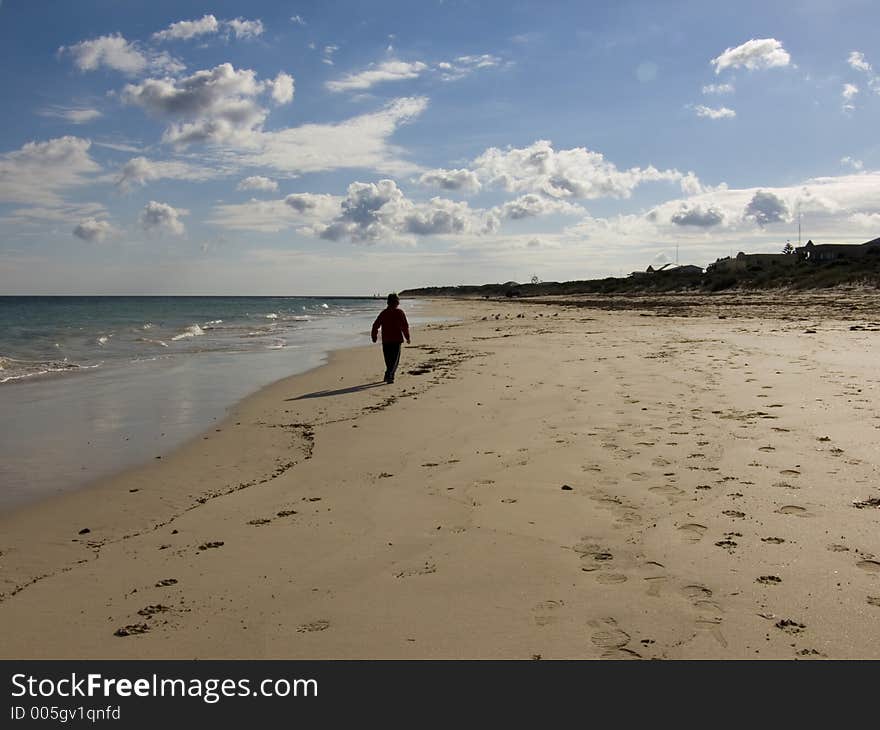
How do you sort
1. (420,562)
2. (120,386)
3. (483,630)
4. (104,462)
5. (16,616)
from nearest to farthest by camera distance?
(483,630) → (16,616) → (420,562) → (104,462) → (120,386)

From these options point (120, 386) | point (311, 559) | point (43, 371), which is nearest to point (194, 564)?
point (311, 559)

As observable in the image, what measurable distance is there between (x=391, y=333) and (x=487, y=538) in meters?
8.69

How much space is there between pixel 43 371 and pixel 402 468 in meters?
14.1

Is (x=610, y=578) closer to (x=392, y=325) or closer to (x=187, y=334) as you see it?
(x=392, y=325)

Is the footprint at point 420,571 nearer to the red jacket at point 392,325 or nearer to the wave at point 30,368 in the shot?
the red jacket at point 392,325

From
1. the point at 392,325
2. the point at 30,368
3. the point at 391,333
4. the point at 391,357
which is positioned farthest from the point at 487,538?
the point at 30,368

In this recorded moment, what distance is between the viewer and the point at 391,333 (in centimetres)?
1291

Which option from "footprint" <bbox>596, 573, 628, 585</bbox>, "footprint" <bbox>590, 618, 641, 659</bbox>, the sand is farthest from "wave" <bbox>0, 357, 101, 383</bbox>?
"footprint" <bbox>590, 618, 641, 659</bbox>

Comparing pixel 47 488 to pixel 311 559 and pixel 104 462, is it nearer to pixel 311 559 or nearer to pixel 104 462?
pixel 104 462

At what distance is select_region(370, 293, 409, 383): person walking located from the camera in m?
12.7

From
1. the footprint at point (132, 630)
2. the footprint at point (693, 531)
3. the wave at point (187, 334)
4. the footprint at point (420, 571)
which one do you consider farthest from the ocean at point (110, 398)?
the footprint at point (693, 531)

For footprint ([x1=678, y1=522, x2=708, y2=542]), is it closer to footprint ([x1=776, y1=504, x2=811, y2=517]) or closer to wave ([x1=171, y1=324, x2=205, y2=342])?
footprint ([x1=776, y1=504, x2=811, y2=517])
